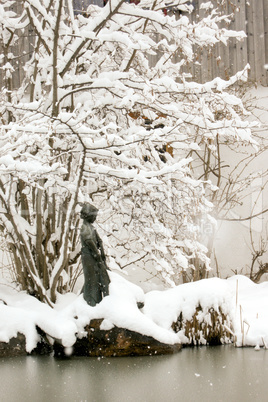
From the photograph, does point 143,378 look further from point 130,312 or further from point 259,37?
point 259,37

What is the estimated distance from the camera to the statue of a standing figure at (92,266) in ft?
25.8

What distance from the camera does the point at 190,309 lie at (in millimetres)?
8211

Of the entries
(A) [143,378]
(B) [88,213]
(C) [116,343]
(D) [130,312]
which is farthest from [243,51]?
(A) [143,378]

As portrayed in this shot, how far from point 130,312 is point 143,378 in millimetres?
1352

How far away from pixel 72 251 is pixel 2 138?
111 inches

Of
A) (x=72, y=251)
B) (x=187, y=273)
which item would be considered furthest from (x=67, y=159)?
(x=187, y=273)

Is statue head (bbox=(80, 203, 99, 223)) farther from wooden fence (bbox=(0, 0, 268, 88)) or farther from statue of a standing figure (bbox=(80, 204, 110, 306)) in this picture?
wooden fence (bbox=(0, 0, 268, 88))

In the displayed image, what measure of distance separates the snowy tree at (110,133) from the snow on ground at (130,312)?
559mm

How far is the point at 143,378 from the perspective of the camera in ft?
20.5

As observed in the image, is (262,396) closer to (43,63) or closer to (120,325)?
(120,325)

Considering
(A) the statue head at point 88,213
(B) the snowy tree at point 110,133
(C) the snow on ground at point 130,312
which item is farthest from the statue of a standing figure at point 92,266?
(B) the snowy tree at point 110,133

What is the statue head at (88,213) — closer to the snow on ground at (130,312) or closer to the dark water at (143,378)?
the snow on ground at (130,312)

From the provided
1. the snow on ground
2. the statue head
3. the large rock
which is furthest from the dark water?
the statue head

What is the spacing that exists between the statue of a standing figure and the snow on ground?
13 centimetres
